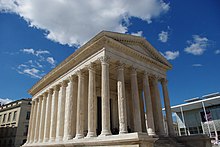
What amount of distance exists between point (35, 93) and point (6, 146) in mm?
24236

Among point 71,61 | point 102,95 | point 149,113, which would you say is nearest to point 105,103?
point 102,95

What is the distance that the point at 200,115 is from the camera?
1714 inches

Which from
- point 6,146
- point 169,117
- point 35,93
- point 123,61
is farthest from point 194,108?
point 6,146

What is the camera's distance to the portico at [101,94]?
1622 centimetres

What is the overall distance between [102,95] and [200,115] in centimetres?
3639

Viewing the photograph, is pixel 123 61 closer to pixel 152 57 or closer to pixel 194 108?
pixel 152 57

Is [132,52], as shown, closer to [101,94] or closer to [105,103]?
[101,94]

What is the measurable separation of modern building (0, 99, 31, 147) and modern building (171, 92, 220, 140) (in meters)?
36.4

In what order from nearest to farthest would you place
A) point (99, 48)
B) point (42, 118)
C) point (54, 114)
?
1. point (99, 48)
2. point (54, 114)
3. point (42, 118)

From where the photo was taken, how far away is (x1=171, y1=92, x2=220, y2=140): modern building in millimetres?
40188

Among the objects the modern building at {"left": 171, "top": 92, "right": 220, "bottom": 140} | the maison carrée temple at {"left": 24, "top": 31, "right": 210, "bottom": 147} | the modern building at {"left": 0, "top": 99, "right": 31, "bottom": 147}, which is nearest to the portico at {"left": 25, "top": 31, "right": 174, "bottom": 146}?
the maison carrée temple at {"left": 24, "top": 31, "right": 210, "bottom": 147}

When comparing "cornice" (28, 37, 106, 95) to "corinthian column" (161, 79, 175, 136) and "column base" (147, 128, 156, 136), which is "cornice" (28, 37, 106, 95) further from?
"corinthian column" (161, 79, 175, 136)

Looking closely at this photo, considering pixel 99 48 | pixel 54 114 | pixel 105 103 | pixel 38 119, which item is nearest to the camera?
pixel 105 103

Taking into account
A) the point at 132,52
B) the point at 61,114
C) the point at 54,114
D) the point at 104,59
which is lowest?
the point at 61,114
